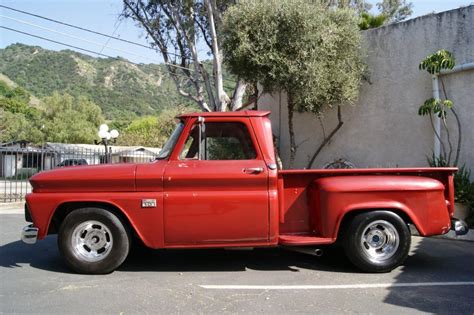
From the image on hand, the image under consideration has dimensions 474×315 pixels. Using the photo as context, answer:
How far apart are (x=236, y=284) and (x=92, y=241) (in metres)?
1.88

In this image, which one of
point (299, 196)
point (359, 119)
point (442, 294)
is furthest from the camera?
point (359, 119)

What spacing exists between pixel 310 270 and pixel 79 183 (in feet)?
10.2

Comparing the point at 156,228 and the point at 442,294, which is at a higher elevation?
the point at 156,228

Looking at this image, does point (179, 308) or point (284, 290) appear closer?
point (179, 308)

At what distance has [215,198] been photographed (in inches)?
220

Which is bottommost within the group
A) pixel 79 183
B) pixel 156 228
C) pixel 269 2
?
pixel 156 228

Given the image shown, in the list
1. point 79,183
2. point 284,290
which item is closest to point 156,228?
point 79,183

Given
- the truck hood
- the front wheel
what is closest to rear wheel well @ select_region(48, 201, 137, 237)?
the truck hood

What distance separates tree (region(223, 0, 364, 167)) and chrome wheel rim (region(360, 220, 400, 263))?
5461 mm

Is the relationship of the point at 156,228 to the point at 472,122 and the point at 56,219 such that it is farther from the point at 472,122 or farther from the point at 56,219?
the point at 472,122

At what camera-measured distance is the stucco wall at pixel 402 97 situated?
9812 millimetres

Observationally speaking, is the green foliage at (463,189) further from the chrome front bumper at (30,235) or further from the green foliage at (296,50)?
the chrome front bumper at (30,235)

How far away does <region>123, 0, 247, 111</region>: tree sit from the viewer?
18.9 metres

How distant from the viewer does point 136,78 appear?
97938 millimetres
